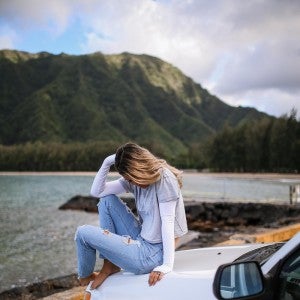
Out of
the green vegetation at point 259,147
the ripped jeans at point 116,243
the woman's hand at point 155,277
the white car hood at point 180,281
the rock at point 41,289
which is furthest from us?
the green vegetation at point 259,147

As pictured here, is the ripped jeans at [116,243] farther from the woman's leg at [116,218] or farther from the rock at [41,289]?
the rock at [41,289]

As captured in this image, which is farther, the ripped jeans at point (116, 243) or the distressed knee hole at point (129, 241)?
the distressed knee hole at point (129, 241)

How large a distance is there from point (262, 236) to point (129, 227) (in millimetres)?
5276

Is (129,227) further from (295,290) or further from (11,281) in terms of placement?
(11,281)

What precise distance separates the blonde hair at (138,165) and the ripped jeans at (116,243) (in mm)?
340

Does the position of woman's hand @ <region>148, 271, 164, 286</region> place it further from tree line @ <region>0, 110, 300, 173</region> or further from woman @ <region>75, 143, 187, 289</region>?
tree line @ <region>0, 110, 300, 173</region>

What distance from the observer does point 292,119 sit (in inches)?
3824

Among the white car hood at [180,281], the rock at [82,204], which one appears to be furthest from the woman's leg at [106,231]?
the rock at [82,204]

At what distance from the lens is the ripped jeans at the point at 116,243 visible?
10.9ft

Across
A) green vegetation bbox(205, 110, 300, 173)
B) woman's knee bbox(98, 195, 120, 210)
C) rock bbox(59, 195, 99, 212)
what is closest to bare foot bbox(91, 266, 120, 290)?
woman's knee bbox(98, 195, 120, 210)

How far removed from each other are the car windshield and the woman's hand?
0.48 meters

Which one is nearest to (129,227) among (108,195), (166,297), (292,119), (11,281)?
(108,195)

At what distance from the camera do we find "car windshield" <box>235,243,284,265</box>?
2.63 metres

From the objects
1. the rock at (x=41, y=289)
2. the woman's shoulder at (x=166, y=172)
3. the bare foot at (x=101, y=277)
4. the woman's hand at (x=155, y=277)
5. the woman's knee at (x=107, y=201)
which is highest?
the woman's shoulder at (x=166, y=172)
